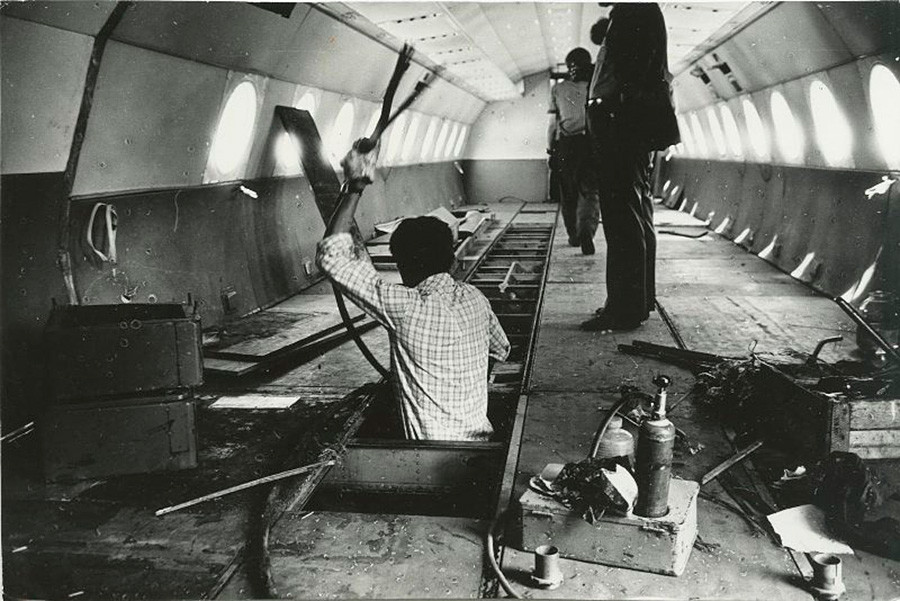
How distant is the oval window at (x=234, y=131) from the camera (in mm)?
6902

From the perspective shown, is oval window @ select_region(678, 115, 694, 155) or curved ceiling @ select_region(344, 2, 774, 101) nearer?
curved ceiling @ select_region(344, 2, 774, 101)

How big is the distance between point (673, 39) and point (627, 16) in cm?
564

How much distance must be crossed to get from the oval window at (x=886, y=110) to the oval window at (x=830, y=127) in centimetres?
73

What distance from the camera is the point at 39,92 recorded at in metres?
4.34

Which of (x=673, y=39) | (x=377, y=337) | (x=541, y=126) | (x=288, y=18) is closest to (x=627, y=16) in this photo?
(x=288, y=18)

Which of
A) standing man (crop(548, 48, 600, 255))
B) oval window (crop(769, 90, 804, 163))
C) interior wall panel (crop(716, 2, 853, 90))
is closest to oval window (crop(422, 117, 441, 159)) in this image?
standing man (crop(548, 48, 600, 255))

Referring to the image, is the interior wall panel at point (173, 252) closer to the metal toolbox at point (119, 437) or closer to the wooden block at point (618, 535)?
the metal toolbox at point (119, 437)

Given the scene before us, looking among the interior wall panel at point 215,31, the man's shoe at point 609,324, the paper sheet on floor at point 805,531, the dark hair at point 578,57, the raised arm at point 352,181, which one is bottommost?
the paper sheet on floor at point 805,531

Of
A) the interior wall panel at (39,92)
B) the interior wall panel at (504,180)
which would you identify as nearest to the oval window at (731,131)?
the interior wall panel at (504,180)

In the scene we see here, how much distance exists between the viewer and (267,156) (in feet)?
26.1

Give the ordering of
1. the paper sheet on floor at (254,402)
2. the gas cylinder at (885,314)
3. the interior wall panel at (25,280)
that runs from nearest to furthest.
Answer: the interior wall panel at (25,280), the paper sheet on floor at (254,402), the gas cylinder at (885,314)

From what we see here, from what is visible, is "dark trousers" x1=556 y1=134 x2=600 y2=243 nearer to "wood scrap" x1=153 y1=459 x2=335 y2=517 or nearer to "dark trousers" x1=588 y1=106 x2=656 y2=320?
"dark trousers" x1=588 y1=106 x2=656 y2=320

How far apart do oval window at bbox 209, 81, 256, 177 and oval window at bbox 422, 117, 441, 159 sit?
29.7ft

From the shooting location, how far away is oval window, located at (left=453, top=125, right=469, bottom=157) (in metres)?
20.1
